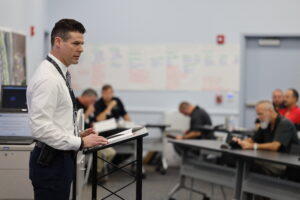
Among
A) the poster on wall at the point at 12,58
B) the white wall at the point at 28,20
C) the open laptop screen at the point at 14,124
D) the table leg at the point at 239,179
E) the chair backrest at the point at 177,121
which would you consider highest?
the white wall at the point at 28,20

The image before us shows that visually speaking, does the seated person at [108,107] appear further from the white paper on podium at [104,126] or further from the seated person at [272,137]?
the seated person at [272,137]

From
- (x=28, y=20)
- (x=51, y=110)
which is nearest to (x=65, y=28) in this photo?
(x=51, y=110)

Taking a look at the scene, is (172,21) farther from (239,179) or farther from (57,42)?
(57,42)

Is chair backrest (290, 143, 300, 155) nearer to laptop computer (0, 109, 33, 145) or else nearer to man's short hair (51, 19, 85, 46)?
laptop computer (0, 109, 33, 145)

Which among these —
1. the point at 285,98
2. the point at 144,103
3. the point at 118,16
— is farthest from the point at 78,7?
the point at 285,98

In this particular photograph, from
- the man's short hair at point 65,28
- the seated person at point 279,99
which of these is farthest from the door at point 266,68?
the man's short hair at point 65,28

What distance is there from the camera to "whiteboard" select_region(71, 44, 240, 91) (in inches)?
283

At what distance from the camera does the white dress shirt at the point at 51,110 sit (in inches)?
86.4

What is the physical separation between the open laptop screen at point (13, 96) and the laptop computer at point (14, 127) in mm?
189

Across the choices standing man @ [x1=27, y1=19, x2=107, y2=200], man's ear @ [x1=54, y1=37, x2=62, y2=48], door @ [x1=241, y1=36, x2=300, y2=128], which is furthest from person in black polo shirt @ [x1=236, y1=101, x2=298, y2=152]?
door @ [x1=241, y1=36, x2=300, y2=128]

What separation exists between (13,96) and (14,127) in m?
0.30

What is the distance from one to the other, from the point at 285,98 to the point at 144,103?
7.01 ft

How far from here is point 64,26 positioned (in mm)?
2338

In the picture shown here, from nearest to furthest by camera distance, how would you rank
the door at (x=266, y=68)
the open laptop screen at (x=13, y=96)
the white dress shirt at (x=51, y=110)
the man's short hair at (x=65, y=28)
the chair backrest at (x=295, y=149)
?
the white dress shirt at (x=51, y=110)
the man's short hair at (x=65, y=28)
the open laptop screen at (x=13, y=96)
the chair backrest at (x=295, y=149)
the door at (x=266, y=68)
